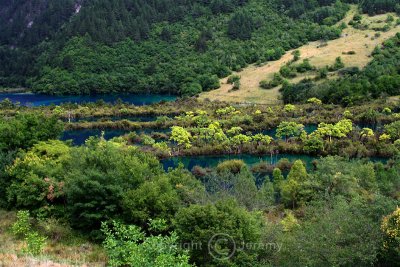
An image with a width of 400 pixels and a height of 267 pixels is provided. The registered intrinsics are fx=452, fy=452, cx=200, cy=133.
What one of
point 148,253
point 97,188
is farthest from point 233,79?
point 148,253

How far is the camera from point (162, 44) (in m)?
152

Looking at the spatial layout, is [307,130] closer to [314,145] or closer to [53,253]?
[314,145]

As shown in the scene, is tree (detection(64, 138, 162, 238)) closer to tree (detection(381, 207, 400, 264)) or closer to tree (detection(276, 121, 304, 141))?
tree (detection(381, 207, 400, 264))

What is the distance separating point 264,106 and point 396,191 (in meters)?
60.3

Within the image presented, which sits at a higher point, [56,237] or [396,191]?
[56,237]

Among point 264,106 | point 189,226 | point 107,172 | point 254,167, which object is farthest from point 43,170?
point 264,106

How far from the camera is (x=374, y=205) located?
20.1 metres

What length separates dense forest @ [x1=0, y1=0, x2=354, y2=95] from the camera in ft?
439

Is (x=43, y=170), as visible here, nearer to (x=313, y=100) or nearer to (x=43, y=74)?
(x=313, y=100)

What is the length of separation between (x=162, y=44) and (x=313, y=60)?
5612cm

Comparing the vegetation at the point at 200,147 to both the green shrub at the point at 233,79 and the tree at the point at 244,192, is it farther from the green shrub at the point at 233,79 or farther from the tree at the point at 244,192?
the green shrub at the point at 233,79

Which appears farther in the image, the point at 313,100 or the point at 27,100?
the point at 27,100

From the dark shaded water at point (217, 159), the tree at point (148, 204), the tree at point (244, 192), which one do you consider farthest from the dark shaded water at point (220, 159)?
the tree at point (148, 204)

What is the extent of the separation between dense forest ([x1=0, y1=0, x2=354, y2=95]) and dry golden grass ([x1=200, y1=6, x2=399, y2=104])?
13.9 ft
